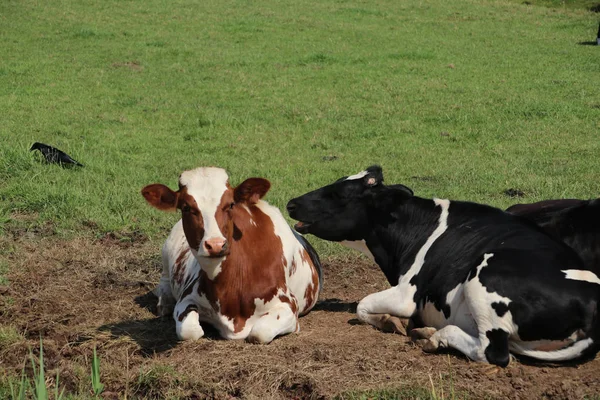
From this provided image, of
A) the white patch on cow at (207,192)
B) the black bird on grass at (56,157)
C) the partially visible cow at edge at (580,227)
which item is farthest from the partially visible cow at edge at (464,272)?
the black bird on grass at (56,157)

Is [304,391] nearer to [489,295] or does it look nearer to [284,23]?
[489,295]

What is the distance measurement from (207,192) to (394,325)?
6.06ft

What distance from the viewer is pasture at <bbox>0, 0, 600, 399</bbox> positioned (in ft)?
20.8

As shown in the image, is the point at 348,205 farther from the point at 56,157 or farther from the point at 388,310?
the point at 56,157

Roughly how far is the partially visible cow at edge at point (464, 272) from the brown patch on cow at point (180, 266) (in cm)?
101

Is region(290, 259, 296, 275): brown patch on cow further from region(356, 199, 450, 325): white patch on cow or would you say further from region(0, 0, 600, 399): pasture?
region(356, 199, 450, 325): white patch on cow

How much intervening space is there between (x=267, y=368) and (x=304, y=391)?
1.23 ft

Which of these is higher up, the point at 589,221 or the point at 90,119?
the point at 589,221

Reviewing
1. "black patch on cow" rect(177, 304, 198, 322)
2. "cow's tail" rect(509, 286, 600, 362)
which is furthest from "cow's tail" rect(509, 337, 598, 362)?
"black patch on cow" rect(177, 304, 198, 322)

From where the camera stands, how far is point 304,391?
599 cm

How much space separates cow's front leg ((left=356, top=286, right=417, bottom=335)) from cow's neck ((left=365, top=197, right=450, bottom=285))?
314mm

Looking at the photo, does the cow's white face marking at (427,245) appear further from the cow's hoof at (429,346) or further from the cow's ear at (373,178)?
the cow's hoof at (429,346)

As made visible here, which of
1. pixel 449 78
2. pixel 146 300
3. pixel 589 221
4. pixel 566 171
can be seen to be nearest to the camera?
pixel 589 221

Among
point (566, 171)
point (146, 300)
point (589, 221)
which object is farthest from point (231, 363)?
point (566, 171)
